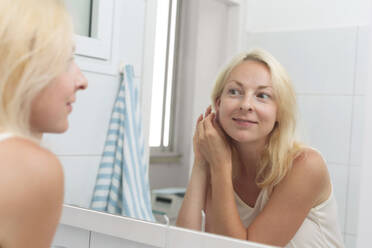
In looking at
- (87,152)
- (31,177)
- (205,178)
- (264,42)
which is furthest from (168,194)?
(31,177)

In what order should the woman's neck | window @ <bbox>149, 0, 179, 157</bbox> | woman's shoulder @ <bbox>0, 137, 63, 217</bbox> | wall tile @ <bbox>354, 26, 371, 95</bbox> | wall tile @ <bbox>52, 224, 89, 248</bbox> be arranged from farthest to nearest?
wall tile @ <bbox>52, 224, 89, 248</bbox> → window @ <bbox>149, 0, 179, 157</bbox> → the woman's neck → wall tile @ <bbox>354, 26, 371, 95</bbox> → woman's shoulder @ <bbox>0, 137, 63, 217</bbox>

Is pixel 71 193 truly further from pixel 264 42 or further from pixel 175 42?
pixel 264 42

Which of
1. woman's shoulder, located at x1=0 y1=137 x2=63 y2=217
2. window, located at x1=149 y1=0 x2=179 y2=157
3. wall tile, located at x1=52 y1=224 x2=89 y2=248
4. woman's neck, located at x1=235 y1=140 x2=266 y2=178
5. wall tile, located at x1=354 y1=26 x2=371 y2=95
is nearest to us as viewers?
woman's shoulder, located at x1=0 y1=137 x2=63 y2=217

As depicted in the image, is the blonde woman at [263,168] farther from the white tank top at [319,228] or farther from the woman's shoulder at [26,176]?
the woman's shoulder at [26,176]

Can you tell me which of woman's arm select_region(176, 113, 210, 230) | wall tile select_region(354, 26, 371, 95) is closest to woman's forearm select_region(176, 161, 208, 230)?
woman's arm select_region(176, 113, 210, 230)

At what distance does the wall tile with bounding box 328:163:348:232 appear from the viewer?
2.64 ft

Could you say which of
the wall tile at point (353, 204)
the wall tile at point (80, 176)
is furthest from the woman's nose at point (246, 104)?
the wall tile at point (80, 176)

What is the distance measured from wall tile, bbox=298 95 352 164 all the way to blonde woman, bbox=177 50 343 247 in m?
0.03

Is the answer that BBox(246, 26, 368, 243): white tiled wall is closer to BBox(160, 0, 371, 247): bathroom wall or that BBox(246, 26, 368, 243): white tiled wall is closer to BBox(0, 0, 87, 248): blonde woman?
BBox(160, 0, 371, 247): bathroom wall

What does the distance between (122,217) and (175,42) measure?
1.45 ft

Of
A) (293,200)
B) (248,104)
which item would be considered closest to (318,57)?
(248,104)

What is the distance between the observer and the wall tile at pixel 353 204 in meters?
0.80

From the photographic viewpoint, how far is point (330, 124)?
0.80 m

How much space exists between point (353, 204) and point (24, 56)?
0.62 meters
